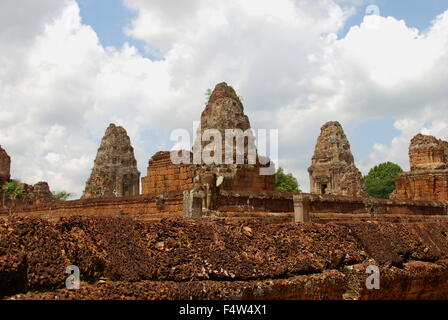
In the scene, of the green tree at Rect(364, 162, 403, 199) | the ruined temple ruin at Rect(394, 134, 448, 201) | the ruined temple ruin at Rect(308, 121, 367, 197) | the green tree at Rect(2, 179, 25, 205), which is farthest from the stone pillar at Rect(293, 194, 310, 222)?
the green tree at Rect(364, 162, 403, 199)

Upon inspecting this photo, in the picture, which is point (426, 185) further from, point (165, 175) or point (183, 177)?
point (165, 175)

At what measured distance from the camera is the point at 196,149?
2362 centimetres

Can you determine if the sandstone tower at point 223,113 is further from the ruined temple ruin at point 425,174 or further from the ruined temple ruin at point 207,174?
the ruined temple ruin at point 425,174

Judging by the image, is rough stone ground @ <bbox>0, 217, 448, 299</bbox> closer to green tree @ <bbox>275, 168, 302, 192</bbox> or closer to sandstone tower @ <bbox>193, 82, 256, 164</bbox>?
sandstone tower @ <bbox>193, 82, 256, 164</bbox>

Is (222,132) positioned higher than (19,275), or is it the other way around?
(222,132)

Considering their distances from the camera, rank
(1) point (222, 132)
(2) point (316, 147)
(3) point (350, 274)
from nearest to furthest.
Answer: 1. (3) point (350, 274)
2. (1) point (222, 132)
3. (2) point (316, 147)

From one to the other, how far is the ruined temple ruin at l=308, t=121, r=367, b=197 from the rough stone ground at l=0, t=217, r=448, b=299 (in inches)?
1369

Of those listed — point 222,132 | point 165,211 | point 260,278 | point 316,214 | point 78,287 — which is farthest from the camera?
point 222,132

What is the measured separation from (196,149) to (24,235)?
71.8 feet

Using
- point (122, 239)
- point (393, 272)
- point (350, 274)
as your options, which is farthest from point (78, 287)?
point (393, 272)

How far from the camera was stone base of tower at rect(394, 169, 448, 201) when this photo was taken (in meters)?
25.7

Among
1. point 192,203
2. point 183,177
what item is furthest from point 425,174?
point 192,203

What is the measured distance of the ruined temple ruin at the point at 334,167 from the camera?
123ft
